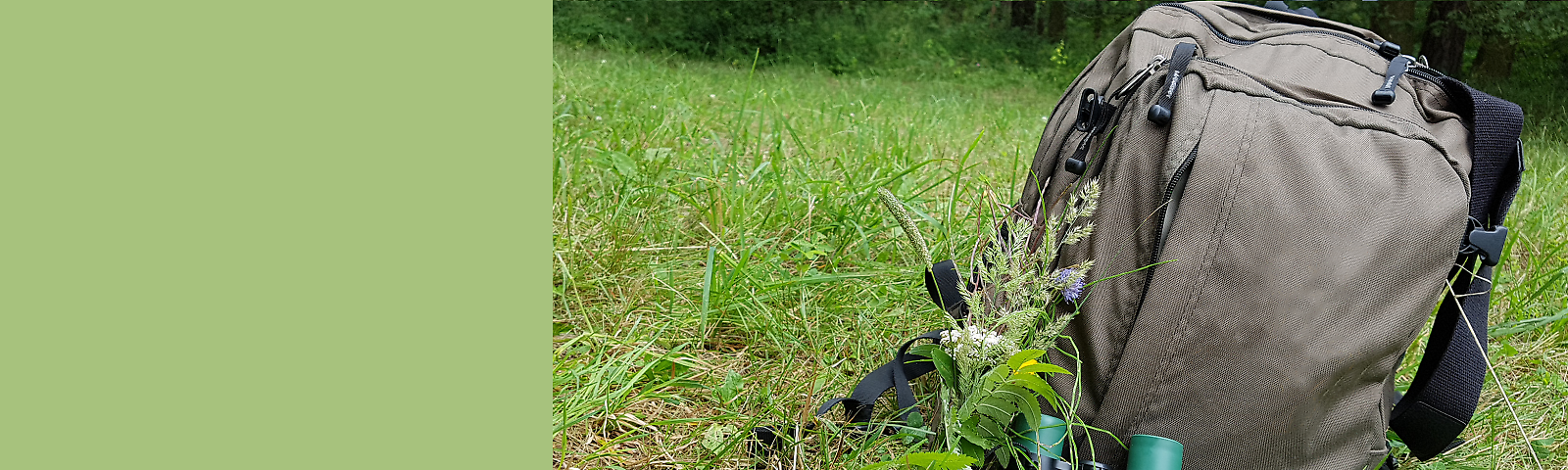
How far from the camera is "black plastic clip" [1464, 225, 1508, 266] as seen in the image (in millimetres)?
1144

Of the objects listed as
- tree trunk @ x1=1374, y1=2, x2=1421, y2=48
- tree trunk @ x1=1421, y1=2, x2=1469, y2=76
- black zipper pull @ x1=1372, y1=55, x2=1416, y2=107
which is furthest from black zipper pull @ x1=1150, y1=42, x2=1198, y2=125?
tree trunk @ x1=1374, y1=2, x2=1421, y2=48

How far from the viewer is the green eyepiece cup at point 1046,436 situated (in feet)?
3.77

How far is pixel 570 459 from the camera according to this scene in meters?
1.23

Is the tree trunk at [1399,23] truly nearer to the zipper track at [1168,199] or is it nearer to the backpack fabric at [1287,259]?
the backpack fabric at [1287,259]

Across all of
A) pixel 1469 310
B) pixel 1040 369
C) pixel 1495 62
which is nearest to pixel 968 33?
pixel 1495 62

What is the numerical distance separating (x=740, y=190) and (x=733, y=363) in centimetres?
67

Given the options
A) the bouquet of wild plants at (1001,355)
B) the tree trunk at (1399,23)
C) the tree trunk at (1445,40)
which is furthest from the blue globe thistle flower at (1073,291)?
the tree trunk at (1399,23)

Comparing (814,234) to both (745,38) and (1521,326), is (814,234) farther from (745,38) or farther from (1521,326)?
(745,38)

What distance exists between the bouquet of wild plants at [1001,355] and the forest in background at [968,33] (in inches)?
283

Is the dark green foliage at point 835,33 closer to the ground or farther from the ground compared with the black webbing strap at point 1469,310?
closer to the ground

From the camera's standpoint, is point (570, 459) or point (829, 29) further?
point (829, 29)

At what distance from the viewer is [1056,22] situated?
12.8 metres

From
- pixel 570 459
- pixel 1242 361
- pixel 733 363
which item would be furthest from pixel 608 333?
pixel 1242 361

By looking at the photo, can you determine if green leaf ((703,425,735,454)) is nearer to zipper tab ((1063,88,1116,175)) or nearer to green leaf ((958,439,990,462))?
green leaf ((958,439,990,462))
